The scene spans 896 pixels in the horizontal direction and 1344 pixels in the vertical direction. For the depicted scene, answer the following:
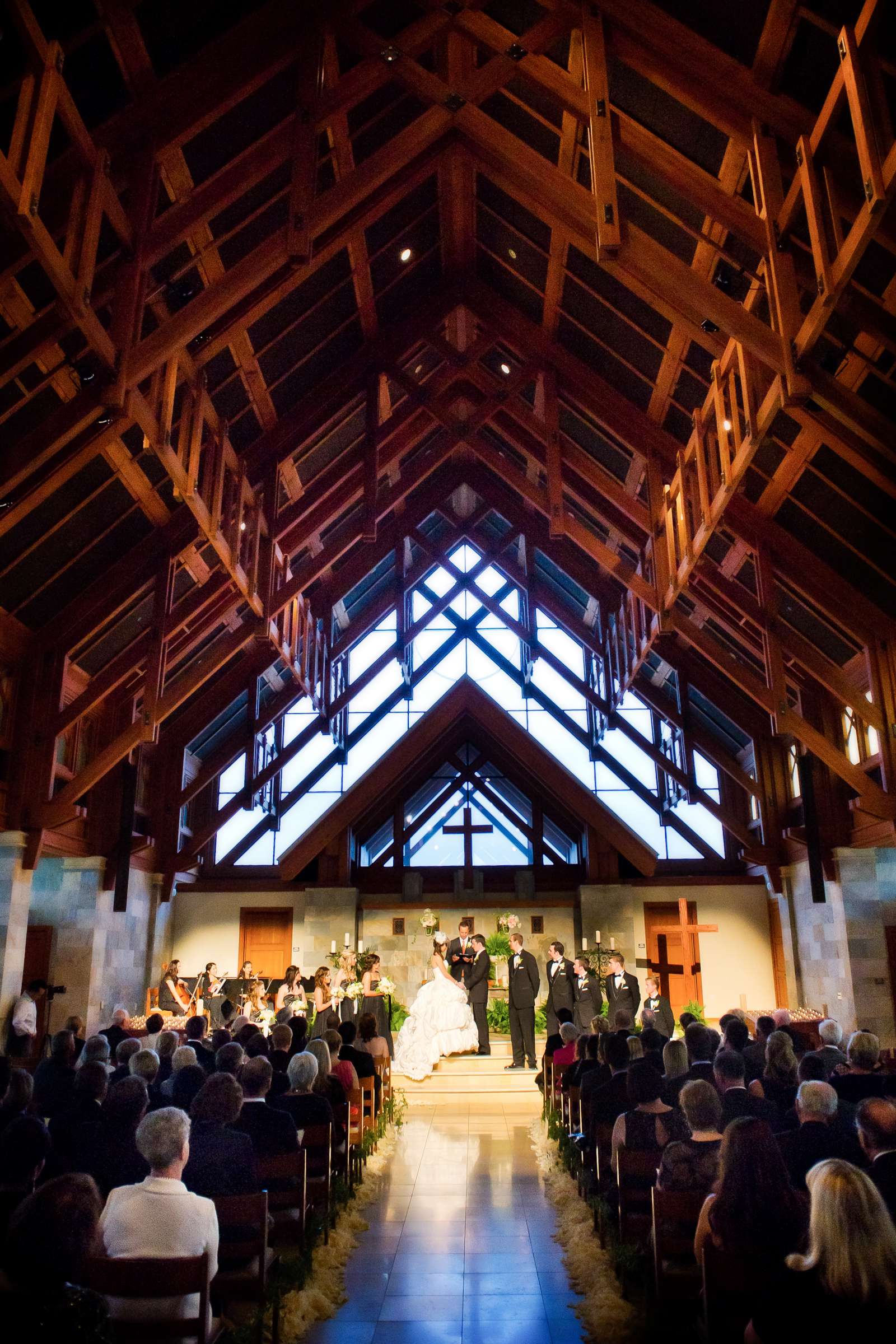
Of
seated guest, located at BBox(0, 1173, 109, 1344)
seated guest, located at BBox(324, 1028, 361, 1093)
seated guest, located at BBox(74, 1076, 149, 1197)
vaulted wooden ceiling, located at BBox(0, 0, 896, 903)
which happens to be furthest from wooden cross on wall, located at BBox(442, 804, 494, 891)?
seated guest, located at BBox(0, 1173, 109, 1344)

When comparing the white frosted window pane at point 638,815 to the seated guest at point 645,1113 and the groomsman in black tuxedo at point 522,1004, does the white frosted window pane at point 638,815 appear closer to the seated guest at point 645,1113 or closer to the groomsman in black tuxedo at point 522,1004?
the groomsman in black tuxedo at point 522,1004

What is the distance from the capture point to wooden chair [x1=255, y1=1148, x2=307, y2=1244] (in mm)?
5121

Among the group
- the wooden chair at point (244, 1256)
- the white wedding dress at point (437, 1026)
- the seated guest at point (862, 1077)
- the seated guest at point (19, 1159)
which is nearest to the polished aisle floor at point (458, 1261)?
the wooden chair at point (244, 1256)

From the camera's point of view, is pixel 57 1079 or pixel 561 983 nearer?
pixel 57 1079

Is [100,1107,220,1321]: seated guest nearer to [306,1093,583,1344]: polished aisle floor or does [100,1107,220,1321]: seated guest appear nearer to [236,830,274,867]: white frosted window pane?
[306,1093,583,1344]: polished aisle floor

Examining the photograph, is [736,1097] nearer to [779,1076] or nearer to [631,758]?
[779,1076]

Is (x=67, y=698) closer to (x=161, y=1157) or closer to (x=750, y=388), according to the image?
(x=750, y=388)

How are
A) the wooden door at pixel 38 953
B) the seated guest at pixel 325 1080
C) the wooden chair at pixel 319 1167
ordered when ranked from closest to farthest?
the wooden chair at pixel 319 1167 < the seated guest at pixel 325 1080 < the wooden door at pixel 38 953

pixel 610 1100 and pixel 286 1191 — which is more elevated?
pixel 610 1100

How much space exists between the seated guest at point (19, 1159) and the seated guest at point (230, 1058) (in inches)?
83.9

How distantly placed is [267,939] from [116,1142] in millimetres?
14733

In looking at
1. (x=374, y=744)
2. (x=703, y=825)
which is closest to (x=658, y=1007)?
(x=703, y=825)

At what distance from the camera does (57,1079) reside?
6449 millimetres

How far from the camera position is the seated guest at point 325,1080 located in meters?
6.91
